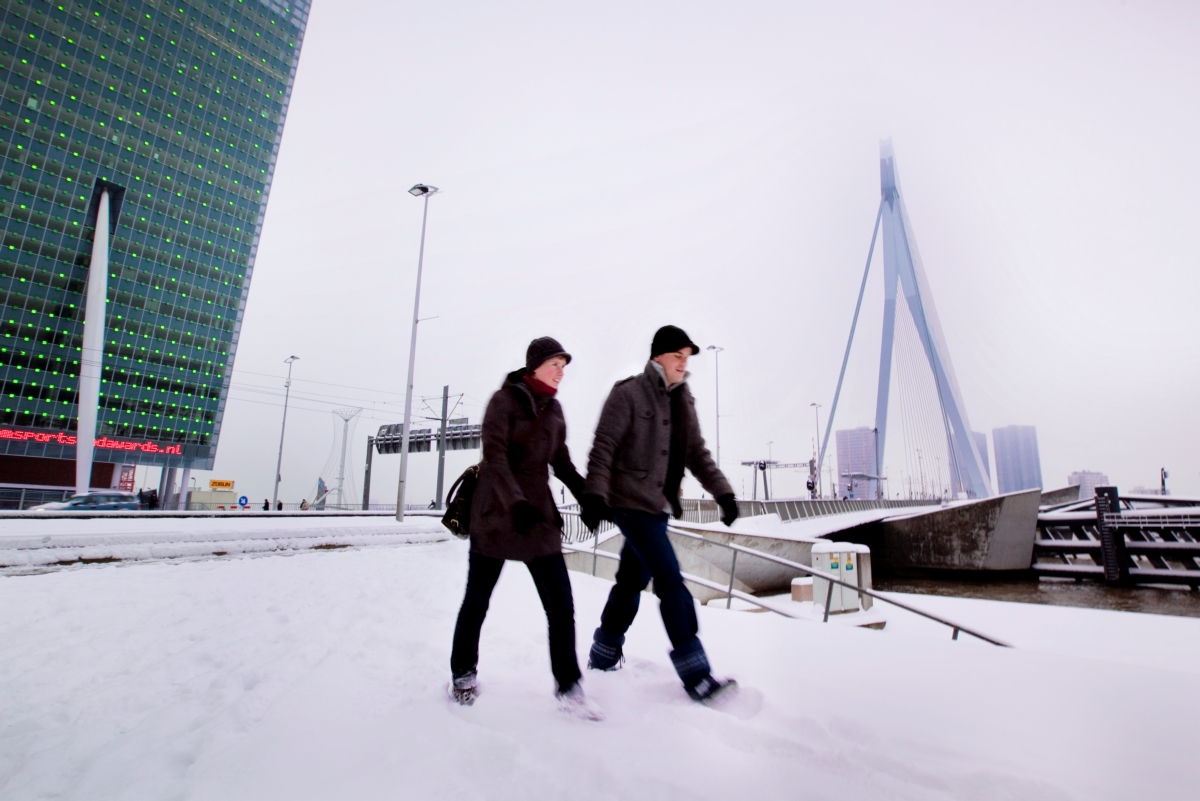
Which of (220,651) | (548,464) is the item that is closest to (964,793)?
(548,464)

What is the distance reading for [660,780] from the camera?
70.2 inches

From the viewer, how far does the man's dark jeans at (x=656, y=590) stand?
2527 mm

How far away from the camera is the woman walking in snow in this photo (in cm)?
247

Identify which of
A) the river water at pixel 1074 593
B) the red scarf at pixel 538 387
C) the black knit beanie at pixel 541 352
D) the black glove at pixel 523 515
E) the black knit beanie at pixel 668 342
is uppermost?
the black knit beanie at pixel 668 342

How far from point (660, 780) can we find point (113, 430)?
67.0m

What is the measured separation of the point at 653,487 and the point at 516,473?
616mm

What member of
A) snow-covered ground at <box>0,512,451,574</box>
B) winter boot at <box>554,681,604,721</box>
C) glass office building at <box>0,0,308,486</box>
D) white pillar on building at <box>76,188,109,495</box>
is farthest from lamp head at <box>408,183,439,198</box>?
glass office building at <box>0,0,308,486</box>

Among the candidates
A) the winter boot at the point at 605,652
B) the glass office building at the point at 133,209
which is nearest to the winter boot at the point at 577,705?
the winter boot at the point at 605,652

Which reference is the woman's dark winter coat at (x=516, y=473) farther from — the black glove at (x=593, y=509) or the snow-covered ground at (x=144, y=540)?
the snow-covered ground at (x=144, y=540)

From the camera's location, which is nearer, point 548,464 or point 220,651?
point 548,464

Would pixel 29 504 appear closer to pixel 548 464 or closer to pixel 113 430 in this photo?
pixel 113 430

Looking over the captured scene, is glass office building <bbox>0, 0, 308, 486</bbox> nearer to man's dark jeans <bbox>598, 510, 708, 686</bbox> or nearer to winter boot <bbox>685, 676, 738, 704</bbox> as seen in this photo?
man's dark jeans <bbox>598, 510, 708, 686</bbox>

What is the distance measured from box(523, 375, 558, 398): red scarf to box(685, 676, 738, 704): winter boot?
1396 millimetres

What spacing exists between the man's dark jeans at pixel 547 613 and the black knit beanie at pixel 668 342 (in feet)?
3.57
